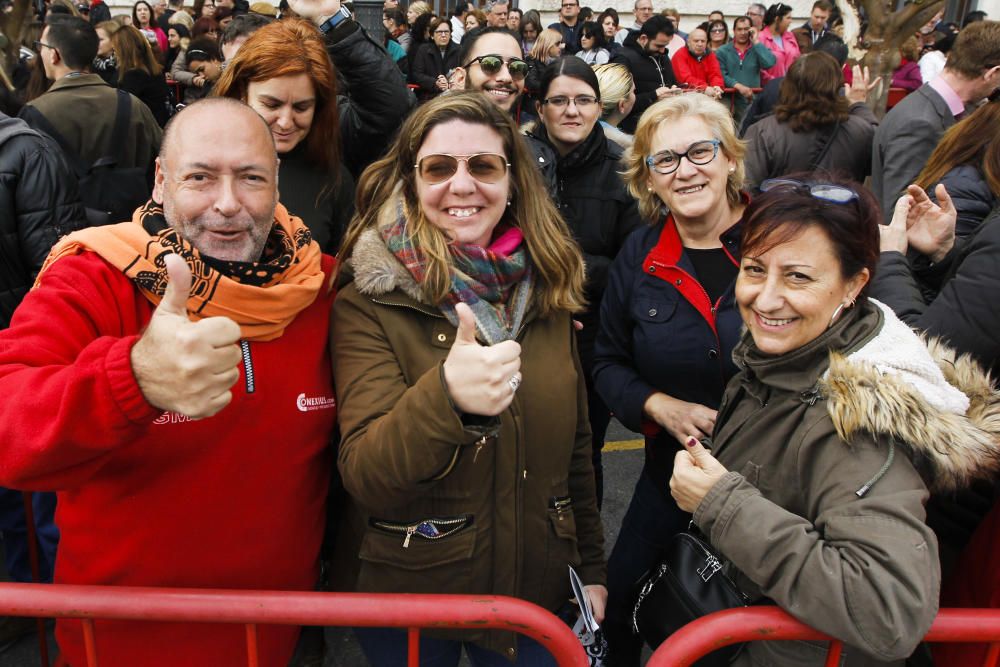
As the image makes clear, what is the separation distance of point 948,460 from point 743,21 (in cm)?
1118

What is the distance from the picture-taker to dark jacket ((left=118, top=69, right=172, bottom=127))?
5.63 metres

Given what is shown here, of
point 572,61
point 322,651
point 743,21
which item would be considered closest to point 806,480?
point 322,651

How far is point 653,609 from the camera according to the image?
1.99 meters

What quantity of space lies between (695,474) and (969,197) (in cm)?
175

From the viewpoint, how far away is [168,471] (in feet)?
5.35

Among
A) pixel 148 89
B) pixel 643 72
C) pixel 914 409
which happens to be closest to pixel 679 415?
pixel 914 409

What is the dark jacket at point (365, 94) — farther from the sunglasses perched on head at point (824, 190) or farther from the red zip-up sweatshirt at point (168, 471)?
the sunglasses perched on head at point (824, 190)

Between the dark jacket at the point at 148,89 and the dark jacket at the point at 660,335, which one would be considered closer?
the dark jacket at the point at 660,335

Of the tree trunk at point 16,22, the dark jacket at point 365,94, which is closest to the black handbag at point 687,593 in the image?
the dark jacket at point 365,94

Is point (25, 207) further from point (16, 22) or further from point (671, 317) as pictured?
point (16, 22)

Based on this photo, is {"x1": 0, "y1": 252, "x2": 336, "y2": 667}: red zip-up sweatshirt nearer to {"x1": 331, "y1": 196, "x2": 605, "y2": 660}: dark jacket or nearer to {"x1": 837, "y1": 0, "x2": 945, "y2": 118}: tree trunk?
{"x1": 331, "y1": 196, "x2": 605, "y2": 660}: dark jacket

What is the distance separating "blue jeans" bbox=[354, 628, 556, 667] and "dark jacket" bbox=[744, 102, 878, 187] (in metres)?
3.76

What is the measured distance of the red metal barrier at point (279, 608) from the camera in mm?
1447

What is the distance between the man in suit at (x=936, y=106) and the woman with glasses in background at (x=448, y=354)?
114 inches
